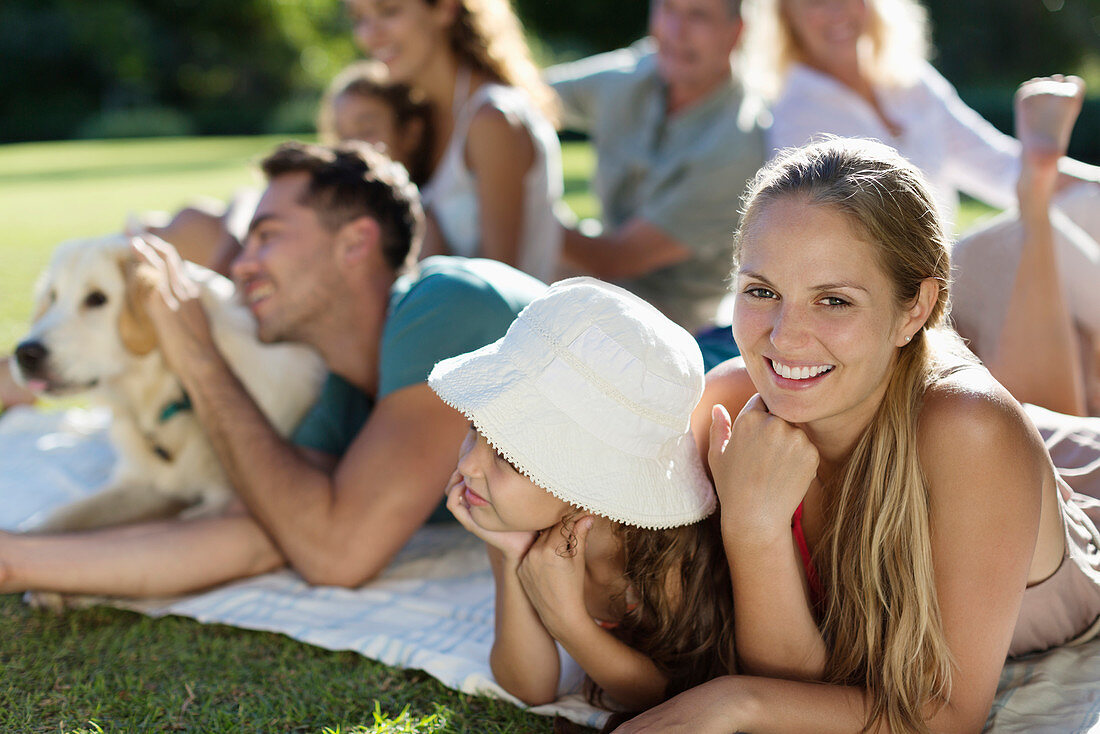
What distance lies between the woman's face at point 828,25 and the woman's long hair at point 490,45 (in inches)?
54.0

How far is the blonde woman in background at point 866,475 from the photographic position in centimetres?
185

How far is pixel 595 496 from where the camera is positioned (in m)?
1.87

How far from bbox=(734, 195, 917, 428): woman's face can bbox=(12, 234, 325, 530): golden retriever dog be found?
1916 millimetres

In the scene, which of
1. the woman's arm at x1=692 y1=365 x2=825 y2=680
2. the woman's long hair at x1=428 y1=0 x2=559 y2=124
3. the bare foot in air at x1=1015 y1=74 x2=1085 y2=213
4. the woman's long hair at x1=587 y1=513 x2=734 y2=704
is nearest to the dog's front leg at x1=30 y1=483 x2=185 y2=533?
the woman's long hair at x1=587 y1=513 x2=734 y2=704

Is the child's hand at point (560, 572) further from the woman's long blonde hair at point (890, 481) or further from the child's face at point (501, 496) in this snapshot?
the woman's long blonde hair at point (890, 481)

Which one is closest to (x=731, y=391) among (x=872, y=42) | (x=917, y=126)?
(x=917, y=126)

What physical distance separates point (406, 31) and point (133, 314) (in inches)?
88.0

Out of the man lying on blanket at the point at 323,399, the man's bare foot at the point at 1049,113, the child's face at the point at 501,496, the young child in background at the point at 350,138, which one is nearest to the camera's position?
the child's face at the point at 501,496

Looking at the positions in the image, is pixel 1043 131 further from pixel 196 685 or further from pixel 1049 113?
pixel 196 685

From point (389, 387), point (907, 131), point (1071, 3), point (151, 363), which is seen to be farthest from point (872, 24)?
point (1071, 3)

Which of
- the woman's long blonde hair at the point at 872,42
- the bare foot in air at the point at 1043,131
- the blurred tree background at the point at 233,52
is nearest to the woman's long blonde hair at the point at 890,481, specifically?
the bare foot in air at the point at 1043,131

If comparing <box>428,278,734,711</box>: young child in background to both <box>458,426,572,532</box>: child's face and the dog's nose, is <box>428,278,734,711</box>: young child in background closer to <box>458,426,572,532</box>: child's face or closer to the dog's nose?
<box>458,426,572,532</box>: child's face

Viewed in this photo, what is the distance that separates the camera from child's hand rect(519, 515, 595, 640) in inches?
79.7

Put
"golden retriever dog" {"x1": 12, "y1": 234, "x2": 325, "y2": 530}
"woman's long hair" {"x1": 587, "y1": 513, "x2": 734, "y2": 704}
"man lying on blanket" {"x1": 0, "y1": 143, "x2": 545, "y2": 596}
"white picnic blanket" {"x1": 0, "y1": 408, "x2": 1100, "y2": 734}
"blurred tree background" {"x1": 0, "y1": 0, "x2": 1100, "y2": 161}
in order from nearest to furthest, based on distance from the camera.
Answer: "woman's long hair" {"x1": 587, "y1": 513, "x2": 734, "y2": 704}
"white picnic blanket" {"x1": 0, "y1": 408, "x2": 1100, "y2": 734}
"man lying on blanket" {"x1": 0, "y1": 143, "x2": 545, "y2": 596}
"golden retriever dog" {"x1": 12, "y1": 234, "x2": 325, "y2": 530}
"blurred tree background" {"x1": 0, "y1": 0, "x2": 1100, "y2": 161}
